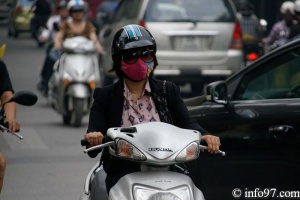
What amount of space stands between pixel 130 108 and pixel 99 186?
542 mm

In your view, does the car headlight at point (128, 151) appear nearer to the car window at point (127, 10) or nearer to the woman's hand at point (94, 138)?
the woman's hand at point (94, 138)

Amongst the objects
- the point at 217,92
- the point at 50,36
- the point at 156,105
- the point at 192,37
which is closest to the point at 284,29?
the point at 192,37

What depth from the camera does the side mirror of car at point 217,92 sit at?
7.93 m

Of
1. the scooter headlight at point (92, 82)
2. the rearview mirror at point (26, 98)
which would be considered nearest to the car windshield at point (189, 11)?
the scooter headlight at point (92, 82)

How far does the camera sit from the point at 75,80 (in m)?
15.8

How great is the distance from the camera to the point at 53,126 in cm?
1577

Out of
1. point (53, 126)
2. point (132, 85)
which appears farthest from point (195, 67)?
point (132, 85)

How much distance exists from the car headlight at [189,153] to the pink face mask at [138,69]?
25.2 inches

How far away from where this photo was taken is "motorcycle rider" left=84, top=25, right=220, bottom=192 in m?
6.07

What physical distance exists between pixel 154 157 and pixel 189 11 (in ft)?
43.6

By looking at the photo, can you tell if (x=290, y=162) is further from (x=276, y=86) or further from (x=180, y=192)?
(x=180, y=192)

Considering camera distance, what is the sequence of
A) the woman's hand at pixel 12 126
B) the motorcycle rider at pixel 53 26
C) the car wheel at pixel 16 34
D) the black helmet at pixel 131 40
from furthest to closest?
the car wheel at pixel 16 34, the motorcycle rider at pixel 53 26, the woman's hand at pixel 12 126, the black helmet at pixel 131 40

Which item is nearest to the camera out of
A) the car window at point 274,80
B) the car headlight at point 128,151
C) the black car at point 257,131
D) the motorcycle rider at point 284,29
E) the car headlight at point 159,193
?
the car headlight at point 159,193

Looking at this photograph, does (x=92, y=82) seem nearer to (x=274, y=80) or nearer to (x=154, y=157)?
(x=274, y=80)
